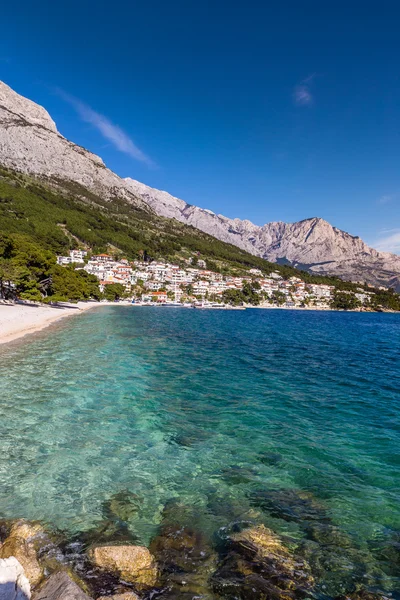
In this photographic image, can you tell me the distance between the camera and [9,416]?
12.0 metres

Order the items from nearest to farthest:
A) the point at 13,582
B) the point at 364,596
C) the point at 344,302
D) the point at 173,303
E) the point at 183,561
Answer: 1. the point at 13,582
2. the point at 364,596
3. the point at 183,561
4. the point at 173,303
5. the point at 344,302

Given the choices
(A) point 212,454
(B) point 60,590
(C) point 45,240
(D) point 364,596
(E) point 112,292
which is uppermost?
(C) point 45,240

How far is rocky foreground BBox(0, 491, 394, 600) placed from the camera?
4906 millimetres

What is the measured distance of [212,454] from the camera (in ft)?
33.6

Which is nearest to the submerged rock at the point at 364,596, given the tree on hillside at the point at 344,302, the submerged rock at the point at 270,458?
the submerged rock at the point at 270,458

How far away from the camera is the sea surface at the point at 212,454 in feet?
22.6

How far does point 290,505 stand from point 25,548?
565cm

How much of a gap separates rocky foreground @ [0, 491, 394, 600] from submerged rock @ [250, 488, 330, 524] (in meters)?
0.35

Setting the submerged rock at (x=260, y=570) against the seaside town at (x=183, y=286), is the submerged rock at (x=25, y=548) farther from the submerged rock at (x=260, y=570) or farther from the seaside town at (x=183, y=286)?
the seaside town at (x=183, y=286)

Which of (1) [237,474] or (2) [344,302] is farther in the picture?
(2) [344,302]

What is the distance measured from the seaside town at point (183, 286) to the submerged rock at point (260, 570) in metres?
124

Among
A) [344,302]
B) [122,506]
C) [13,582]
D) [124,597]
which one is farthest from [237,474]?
[344,302]

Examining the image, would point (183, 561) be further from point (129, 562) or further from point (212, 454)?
point (212, 454)

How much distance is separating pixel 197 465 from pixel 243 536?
3.26 metres
